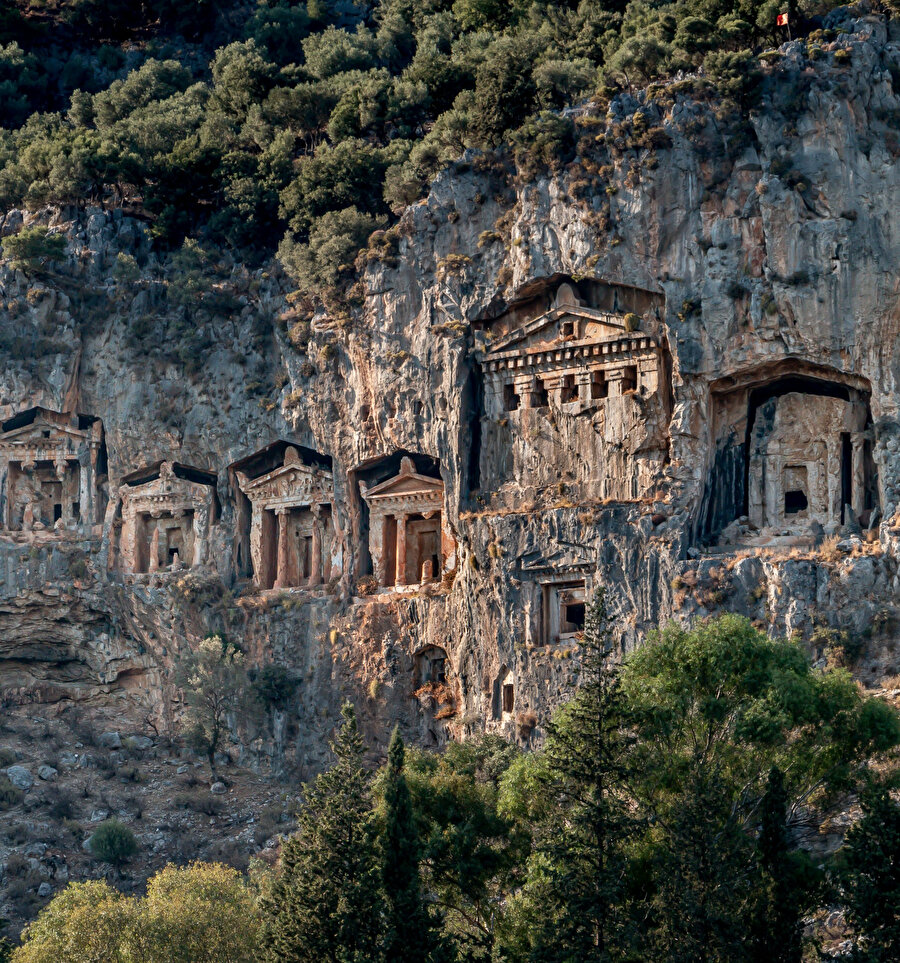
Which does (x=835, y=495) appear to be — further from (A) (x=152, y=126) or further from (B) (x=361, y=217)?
(A) (x=152, y=126)

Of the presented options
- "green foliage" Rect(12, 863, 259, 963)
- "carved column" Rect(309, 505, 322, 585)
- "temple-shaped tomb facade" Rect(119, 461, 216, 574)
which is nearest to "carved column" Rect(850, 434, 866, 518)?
"carved column" Rect(309, 505, 322, 585)

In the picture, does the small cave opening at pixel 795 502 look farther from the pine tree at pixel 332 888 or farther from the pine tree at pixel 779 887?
the pine tree at pixel 332 888

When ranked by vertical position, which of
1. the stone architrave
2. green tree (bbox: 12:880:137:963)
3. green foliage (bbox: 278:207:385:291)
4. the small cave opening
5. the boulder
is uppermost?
green foliage (bbox: 278:207:385:291)

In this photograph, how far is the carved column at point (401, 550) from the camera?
174ft

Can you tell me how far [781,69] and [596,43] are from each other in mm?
11101

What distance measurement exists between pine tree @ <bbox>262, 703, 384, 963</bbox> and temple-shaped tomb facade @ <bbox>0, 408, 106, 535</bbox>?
23772 millimetres

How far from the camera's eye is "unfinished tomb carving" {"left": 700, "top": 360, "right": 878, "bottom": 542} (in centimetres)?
4725

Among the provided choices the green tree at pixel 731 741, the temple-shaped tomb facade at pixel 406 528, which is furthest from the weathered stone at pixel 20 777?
the green tree at pixel 731 741

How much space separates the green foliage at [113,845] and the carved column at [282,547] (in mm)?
9512

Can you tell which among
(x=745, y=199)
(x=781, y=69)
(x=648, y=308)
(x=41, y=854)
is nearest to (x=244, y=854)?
(x=41, y=854)

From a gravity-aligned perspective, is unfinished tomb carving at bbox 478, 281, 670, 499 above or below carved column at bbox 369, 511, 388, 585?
above

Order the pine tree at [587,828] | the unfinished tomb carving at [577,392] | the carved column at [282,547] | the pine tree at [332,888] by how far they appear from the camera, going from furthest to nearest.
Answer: the carved column at [282,547] < the unfinished tomb carving at [577,392] < the pine tree at [332,888] < the pine tree at [587,828]

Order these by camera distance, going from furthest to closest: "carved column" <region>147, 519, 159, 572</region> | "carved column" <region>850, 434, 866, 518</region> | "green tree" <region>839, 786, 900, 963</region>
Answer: "carved column" <region>147, 519, 159, 572</region>, "carved column" <region>850, 434, 866, 518</region>, "green tree" <region>839, 786, 900, 963</region>

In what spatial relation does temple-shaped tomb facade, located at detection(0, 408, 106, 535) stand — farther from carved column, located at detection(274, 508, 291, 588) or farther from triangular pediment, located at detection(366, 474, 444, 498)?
triangular pediment, located at detection(366, 474, 444, 498)
